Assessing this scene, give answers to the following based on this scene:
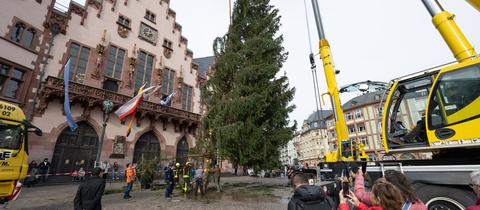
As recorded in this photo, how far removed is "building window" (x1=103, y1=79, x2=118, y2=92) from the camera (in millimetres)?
18141

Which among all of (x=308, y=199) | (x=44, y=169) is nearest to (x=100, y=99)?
(x=44, y=169)

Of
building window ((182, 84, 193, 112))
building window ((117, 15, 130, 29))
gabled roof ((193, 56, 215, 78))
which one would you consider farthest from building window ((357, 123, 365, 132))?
building window ((117, 15, 130, 29))

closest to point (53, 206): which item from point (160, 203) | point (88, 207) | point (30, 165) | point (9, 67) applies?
point (160, 203)

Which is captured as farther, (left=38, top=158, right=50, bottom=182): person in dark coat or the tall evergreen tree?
(left=38, top=158, right=50, bottom=182): person in dark coat

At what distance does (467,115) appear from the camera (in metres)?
4.30

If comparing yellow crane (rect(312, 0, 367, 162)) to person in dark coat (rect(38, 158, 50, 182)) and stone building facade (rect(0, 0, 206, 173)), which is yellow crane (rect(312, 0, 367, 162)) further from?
person in dark coat (rect(38, 158, 50, 182))

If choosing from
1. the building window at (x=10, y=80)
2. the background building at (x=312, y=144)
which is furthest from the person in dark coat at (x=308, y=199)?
the background building at (x=312, y=144)

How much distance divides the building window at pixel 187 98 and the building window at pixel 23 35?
42.0 feet

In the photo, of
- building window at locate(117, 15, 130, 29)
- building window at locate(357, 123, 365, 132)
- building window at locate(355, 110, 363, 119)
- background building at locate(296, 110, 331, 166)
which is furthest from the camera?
background building at locate(296, 110, 331, 166)

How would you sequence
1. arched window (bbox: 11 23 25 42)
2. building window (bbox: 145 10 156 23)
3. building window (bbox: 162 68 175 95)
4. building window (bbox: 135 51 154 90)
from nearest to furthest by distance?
1. arched window (bbox: 11 23 25 42)
2. building window (bbox: 135 51 154 90)
3. building window (bbox: 162 68 175 95)
4. building window (bbox: 145 10 156 23)

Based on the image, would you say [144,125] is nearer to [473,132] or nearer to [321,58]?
[321,58]

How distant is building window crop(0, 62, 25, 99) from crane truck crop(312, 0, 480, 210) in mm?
19833

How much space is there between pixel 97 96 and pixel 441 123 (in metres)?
19.3

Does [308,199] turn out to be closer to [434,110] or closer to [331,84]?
[434,110]
